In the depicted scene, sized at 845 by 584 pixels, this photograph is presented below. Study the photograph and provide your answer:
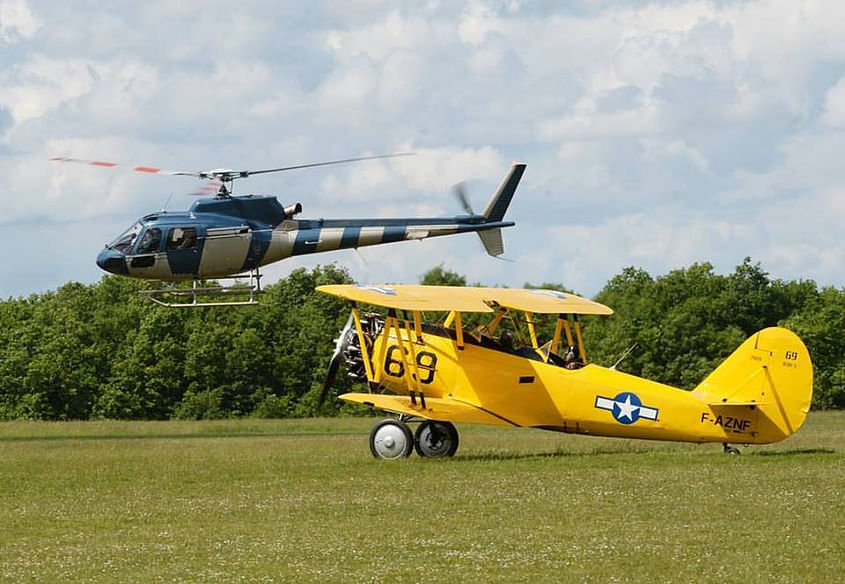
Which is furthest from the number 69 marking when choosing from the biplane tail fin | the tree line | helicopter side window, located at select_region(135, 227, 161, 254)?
the tree line

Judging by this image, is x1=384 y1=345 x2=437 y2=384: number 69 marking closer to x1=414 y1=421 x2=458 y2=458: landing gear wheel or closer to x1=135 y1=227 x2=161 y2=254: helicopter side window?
x1=414 y1=421 x2=458 y2=458: landing gear wheel

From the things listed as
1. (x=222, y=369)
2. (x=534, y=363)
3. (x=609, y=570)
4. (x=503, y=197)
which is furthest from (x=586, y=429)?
(x=222, y=369)

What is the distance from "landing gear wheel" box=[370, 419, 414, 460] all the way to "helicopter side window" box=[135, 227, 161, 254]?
1016 centimetres

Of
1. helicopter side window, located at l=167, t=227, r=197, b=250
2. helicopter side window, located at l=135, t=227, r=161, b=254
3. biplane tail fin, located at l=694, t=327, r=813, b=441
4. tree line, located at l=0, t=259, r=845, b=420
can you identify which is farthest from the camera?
tree line, located at l=0, t=259, r=845, b=420

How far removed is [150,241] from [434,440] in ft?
34.9

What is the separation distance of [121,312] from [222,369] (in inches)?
284

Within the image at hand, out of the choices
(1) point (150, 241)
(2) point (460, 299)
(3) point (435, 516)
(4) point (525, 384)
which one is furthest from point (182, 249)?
(3) point (435, 516)

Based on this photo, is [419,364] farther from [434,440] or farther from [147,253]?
[147,253]

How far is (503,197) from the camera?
3466 centimetres

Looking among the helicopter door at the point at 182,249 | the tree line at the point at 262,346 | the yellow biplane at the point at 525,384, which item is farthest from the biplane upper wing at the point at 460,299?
the tree line at the point at 262,346

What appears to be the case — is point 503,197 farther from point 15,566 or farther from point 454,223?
point 15,566

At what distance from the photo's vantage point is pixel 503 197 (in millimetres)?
34656

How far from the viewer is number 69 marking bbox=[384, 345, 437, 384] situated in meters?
23.2

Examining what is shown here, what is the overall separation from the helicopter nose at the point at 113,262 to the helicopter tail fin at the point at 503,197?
8556mm
